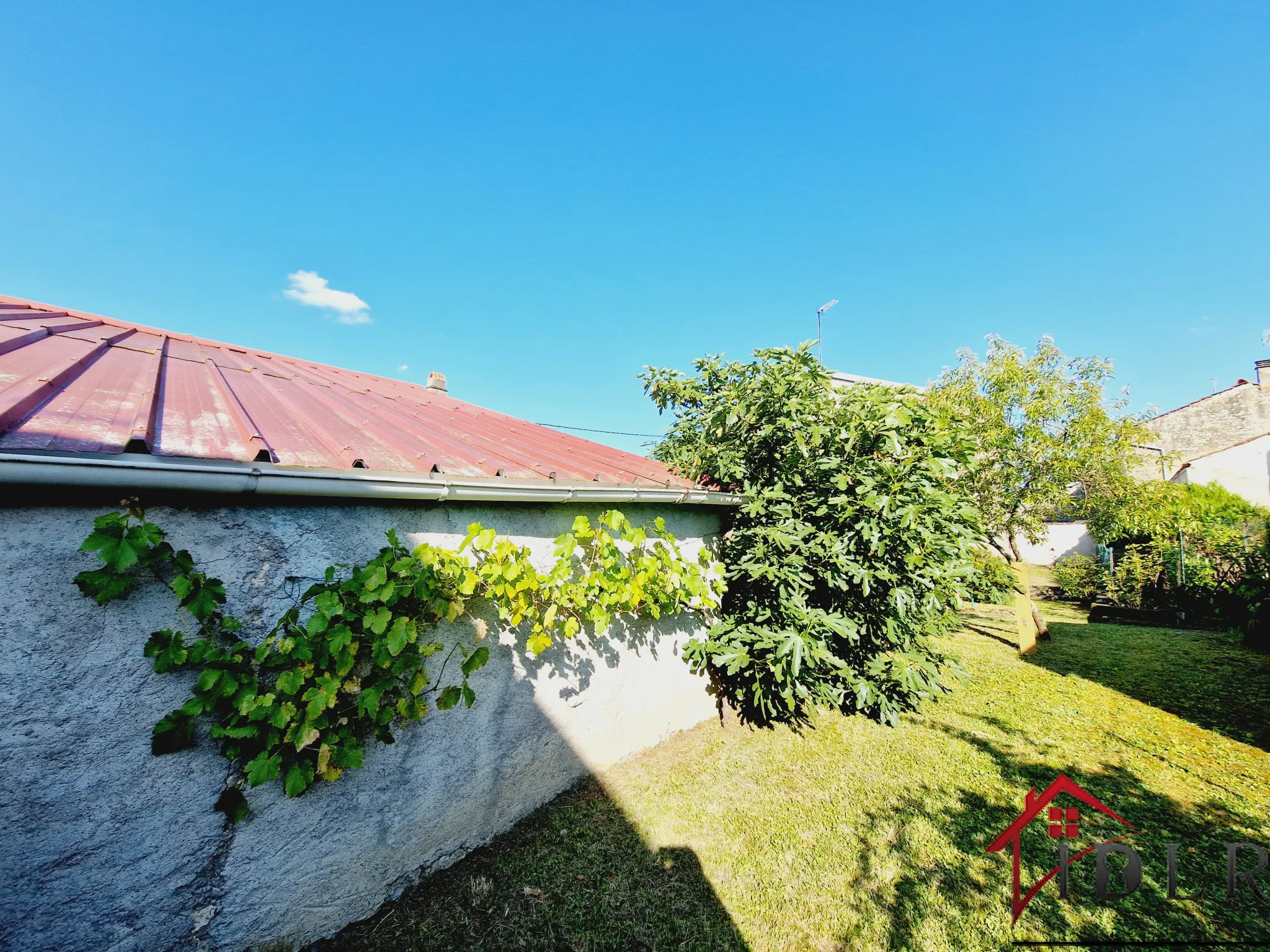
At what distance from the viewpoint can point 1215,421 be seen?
19.5 meters

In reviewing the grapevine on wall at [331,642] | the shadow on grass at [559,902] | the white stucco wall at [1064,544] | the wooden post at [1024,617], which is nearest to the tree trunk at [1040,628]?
the wooden post at [1024,617]

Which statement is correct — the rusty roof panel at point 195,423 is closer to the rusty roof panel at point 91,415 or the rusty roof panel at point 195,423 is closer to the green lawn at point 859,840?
the rusty roof panel at point 91,415

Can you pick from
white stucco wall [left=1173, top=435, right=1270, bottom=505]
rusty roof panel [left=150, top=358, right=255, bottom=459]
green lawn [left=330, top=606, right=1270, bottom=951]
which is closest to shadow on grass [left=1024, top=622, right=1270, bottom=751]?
green lawn [left=330, top=606, right=1270, bottom=951]

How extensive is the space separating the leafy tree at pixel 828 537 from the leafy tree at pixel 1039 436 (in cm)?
582

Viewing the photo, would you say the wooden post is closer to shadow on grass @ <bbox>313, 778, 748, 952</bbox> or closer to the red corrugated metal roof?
the red corrugated metal roof

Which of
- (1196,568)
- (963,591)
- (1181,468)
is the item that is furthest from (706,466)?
(1181,468)

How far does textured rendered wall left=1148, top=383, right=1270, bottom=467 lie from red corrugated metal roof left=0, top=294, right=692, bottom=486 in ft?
83.8

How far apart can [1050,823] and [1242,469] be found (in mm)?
19977

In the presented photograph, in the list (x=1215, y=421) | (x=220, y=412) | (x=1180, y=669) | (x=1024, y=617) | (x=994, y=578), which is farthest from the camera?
(x=1215, y=421)

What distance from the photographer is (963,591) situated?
14.9 feet

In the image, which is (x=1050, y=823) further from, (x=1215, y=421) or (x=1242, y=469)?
(x=1215, y=421)

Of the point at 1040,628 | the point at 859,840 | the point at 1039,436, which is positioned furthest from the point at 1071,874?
the point at 1039,436

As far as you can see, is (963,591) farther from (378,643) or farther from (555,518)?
(378,643)

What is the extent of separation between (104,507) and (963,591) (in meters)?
6.00
